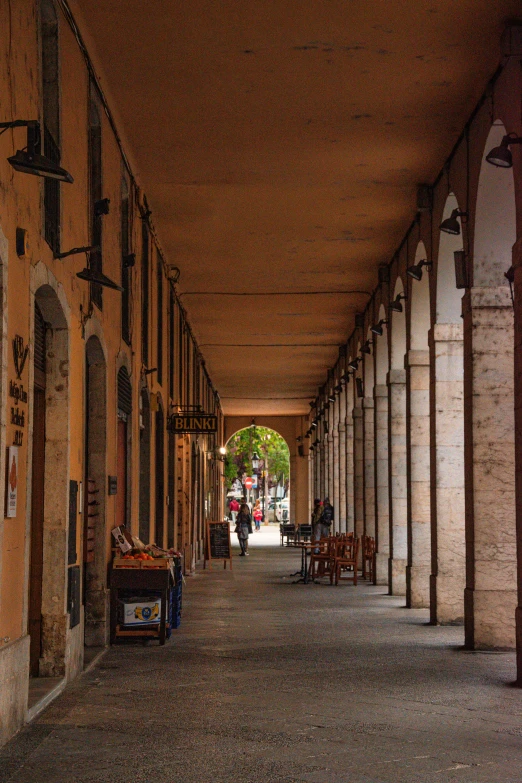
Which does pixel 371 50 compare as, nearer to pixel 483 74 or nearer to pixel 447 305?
pixel 483 74

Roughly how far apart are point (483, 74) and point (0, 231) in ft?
18.1

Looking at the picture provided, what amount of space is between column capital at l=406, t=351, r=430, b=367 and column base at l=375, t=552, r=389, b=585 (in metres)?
5.54

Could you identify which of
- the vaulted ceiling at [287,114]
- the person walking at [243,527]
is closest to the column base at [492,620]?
the vaulted ceiling at [287,114]

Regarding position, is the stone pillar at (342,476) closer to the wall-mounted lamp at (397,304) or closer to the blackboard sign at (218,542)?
the blackboard sign at (218,542)

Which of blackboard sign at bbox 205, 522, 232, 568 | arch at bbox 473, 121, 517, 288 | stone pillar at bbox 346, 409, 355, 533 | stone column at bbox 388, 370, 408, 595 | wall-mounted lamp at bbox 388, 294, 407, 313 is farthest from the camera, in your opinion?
stone pillar at bbox 346, 409, 355, 533

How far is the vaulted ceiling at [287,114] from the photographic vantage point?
30.0 ft

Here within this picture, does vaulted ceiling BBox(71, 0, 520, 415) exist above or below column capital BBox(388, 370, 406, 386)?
above

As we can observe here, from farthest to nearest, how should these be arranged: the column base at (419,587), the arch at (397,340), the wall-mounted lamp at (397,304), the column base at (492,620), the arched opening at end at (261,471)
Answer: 1. the arched opening at end at (261,471)
2. the arch at (397,340)
3. the wall-mounted lamp at (397,304)
4. the column base at (419,587)
5. the column base at (492,620)

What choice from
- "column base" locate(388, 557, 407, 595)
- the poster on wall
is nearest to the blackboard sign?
"column base" locate(388, 557, 407, 595)

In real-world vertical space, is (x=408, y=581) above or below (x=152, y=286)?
below

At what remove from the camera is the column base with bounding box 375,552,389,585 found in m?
20.2

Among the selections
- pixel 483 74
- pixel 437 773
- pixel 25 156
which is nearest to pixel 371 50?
pixel 483 74

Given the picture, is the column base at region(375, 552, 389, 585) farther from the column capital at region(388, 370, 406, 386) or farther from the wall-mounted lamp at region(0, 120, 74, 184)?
the wall-mounted lamp at region(0, 120, 74, 184)

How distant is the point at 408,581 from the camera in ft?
51.5
